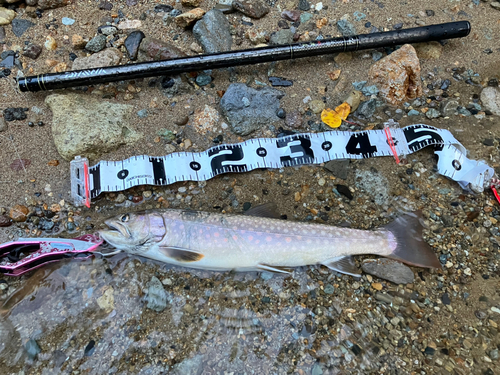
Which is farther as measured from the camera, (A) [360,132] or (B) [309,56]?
(B) [309,56]

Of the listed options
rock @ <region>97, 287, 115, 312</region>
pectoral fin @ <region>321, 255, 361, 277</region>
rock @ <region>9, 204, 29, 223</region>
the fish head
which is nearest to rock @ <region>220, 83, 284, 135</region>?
the fish head

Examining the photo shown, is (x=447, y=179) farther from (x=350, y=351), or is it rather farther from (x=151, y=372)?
(x=151, y=372)

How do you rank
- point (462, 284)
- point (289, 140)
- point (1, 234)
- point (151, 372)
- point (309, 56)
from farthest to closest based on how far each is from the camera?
point (309, 56) → point (289, 140) → point (1, 234) → point (462, 284) → point (151, 372)

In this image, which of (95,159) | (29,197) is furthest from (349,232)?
(29,197)

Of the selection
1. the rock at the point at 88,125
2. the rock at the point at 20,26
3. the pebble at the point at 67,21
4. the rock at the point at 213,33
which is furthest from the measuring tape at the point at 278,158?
the rock at the point at 20,26

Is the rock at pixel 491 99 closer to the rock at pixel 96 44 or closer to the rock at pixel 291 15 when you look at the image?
the rock at pixel 291 15

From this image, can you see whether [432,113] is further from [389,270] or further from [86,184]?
[86,184]

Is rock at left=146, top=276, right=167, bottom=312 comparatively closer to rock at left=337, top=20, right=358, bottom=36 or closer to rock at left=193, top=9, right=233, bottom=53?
rock at left=193, top=9, right=233, bottom=53
